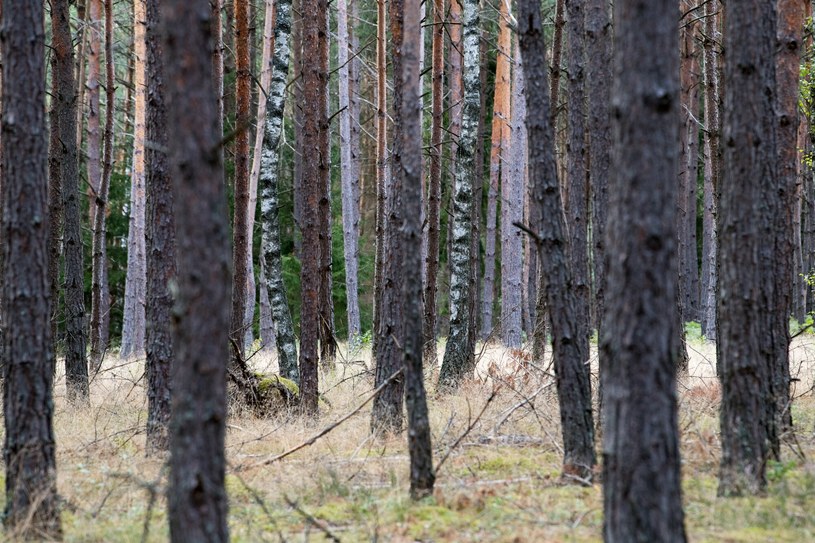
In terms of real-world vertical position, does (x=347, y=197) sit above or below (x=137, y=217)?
above

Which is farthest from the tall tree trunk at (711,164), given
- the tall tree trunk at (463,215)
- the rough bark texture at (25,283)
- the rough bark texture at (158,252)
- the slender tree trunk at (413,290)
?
the rough bark texture at (25,283)

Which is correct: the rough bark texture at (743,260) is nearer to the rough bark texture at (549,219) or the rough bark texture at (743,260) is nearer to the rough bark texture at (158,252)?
the rough bark texture at (549,219)

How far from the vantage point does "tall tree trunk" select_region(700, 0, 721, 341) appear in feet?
43.6

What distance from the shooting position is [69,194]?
10422 mm

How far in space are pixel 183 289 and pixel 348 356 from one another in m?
11.3

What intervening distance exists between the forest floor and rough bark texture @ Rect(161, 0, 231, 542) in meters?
0.45

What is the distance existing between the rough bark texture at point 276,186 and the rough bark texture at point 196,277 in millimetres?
7007

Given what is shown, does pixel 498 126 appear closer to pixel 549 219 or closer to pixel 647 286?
pixel 549 219

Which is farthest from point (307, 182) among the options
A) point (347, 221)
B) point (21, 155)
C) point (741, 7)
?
point (347, 221)

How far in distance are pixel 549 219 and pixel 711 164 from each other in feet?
39.7

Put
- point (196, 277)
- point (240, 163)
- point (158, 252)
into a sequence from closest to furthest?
point (196, 277) → point (158, 252) → point (240, 163)

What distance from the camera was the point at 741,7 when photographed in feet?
17.5

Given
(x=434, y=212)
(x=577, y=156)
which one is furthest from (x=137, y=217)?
(x=577, y=156)

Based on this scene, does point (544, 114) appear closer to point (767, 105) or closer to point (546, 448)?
point (767, 105)
